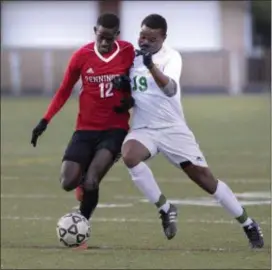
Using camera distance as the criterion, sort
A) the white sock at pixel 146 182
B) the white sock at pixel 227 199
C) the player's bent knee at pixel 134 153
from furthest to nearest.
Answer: the white sock at pixel 227 199 < the white sock at pixel 146 182 < the player's bent knee at pixel 134 153

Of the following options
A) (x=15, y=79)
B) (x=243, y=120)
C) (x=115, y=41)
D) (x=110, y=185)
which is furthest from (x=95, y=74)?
(x=15, y=79)

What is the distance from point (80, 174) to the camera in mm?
9906

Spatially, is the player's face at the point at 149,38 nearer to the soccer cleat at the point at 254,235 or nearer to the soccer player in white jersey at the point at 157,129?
the soccer player in white jersey at the point at 157,129

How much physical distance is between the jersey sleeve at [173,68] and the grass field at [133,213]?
5.77 ft

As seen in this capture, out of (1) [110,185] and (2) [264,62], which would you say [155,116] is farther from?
(2) [264,62]

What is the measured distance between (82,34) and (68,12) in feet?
3.96

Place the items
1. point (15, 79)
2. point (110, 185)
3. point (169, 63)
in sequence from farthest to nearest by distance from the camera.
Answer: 1. point (15, 79)
2. point (110, 185)
3. point (169, 63)

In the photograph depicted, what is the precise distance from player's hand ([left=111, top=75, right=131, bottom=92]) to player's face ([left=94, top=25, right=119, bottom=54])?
327 mm

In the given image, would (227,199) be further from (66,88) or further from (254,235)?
(66,88)

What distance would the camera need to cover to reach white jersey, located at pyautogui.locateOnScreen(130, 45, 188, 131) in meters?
9.60

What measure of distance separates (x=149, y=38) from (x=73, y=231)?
1938 mm

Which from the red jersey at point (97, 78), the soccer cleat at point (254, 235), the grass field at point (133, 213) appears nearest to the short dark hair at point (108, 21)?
the red jersey at point (97, 78)

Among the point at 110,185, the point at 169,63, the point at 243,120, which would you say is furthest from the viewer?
the point at 243,120

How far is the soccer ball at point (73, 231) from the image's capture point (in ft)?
31.1
